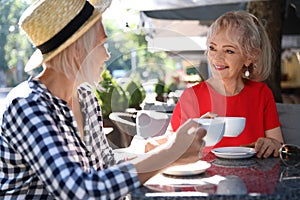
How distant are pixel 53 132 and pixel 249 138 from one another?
109 centimetres

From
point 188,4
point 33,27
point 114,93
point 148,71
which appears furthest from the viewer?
point 188,4

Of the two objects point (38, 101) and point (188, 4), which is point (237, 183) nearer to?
point (38, 101)

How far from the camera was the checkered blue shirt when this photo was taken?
124cm

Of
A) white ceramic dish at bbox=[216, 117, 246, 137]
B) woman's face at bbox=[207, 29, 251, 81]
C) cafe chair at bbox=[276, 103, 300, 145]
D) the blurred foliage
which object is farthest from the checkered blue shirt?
cafe chair at bbox=[276, 103, 300, 145]

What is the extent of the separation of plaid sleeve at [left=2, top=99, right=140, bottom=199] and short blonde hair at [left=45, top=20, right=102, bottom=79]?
154 millimetres

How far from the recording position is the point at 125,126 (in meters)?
1.61

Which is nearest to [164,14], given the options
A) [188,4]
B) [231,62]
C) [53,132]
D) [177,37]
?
[188,4]

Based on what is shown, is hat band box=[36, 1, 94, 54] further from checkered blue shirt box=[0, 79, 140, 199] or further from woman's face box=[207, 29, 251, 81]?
woman's face box=[207, 29, 251, 81]

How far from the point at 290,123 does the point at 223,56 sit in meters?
0.95

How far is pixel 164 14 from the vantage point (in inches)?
247

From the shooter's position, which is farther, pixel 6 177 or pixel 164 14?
pixel 164 14

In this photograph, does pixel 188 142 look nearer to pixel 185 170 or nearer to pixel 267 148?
pixel 185 170

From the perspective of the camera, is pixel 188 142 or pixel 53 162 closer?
pixel 53 162

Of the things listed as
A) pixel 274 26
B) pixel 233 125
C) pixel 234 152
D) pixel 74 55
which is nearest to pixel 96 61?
pixel 74 55
